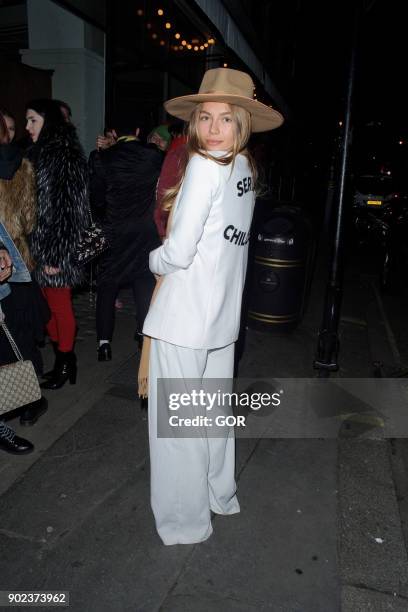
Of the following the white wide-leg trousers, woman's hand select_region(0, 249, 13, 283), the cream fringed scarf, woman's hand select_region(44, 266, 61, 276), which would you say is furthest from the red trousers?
the white wide-leg trousers

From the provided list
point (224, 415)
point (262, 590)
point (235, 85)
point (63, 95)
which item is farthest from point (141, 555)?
point (63, 95)

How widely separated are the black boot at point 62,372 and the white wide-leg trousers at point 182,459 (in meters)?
1.88

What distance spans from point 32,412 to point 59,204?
146cm

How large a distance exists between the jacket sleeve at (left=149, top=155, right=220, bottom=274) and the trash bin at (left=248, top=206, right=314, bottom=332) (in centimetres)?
337

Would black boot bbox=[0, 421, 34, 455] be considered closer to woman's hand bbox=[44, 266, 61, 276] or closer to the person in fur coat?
the person in fur coat

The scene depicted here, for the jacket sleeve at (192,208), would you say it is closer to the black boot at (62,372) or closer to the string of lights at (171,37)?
the black boot at (62,372)

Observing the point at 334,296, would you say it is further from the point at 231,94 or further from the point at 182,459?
the point at 231,94

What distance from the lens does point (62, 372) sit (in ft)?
12.9

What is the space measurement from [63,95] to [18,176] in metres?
4.46

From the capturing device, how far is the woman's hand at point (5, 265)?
2.85 metres

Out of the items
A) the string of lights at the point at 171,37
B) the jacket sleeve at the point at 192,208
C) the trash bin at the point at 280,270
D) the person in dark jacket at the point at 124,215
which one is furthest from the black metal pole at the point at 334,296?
the string of lights at the point at 171,37

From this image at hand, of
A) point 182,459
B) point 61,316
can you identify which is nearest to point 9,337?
point 61,316

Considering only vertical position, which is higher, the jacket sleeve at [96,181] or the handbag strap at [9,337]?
the jacket sleeve at [96,181]

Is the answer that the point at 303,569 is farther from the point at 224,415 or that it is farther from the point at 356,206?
the point at 356,206
